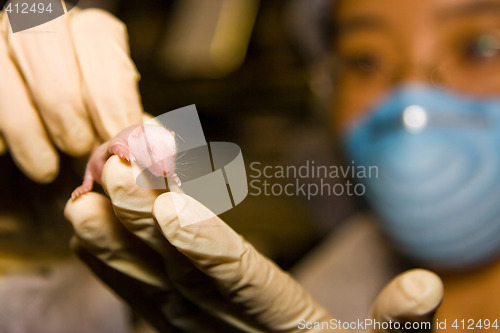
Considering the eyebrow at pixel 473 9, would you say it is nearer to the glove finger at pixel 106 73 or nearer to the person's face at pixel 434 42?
the person's face at pixel 434 42

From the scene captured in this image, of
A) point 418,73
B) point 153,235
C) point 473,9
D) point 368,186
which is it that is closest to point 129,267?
point 153,235

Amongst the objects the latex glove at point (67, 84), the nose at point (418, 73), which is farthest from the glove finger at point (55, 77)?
the nose at point (418, 73)

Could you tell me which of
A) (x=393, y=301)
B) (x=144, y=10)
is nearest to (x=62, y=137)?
(x=393, y=301)

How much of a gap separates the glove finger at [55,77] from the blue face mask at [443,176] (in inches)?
13.7

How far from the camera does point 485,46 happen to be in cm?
70

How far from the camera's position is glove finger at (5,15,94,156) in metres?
0.40

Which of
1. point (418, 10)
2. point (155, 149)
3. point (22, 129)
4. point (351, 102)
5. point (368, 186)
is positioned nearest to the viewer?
point (155, 149)

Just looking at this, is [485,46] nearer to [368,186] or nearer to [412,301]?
[368,186]

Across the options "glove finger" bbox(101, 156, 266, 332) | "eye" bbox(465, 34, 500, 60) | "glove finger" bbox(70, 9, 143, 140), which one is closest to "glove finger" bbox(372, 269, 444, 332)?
"glove finger" bbox(101, 156, 266, 332)

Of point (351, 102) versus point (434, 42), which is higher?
point (434, 42)

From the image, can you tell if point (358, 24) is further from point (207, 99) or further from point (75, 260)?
point (75, 260)

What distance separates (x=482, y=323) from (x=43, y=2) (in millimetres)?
558

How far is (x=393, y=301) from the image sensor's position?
0.35 m

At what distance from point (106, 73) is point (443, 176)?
46 cm
